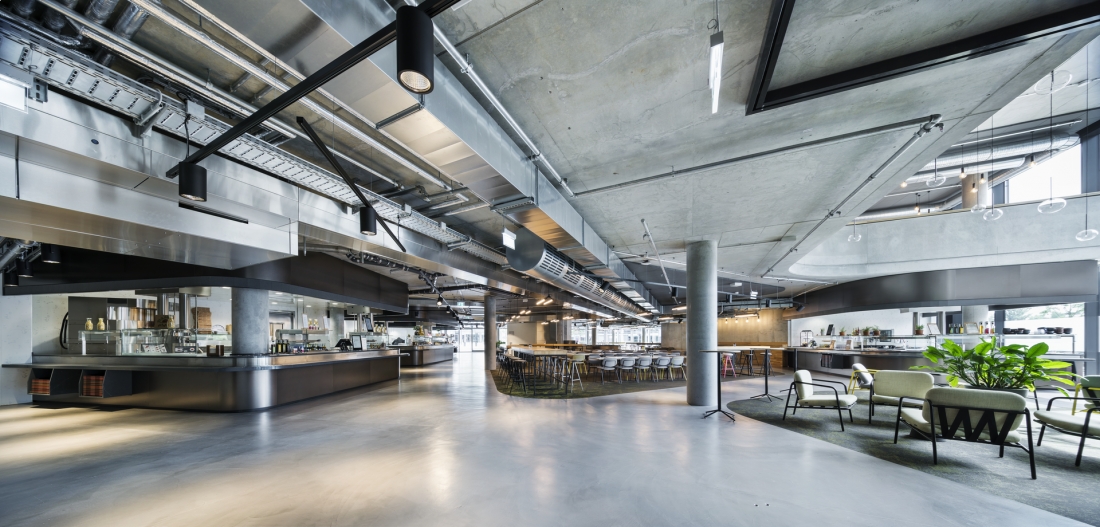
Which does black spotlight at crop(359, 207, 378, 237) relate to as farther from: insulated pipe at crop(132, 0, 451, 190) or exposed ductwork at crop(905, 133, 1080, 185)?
exposed ductwork at crop(905, 133, 1080, 185)

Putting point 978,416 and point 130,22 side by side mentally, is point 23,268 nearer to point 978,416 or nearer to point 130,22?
point 130,22

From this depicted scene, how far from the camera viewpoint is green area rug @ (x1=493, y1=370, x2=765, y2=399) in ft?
26.9

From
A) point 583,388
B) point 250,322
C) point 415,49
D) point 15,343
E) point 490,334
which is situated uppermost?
point 415,49

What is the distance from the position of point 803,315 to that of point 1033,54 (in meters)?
14.3

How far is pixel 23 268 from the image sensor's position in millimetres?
7531

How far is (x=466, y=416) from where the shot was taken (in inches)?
239

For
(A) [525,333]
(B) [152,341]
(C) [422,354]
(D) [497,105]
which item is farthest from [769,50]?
(A) [525,333]

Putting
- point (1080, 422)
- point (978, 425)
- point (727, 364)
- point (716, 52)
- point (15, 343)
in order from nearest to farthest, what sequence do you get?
point (716, 52), point (978, 425), point (1080, 422), point (15, 343), point (727, 364)

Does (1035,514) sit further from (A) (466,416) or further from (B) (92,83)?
(B) (92,83)

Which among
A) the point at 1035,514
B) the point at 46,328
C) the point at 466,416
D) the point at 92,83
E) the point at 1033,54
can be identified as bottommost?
the point at 466,416

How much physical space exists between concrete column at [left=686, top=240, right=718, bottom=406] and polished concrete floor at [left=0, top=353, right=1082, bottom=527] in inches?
42.8

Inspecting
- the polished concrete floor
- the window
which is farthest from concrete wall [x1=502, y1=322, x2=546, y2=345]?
the window

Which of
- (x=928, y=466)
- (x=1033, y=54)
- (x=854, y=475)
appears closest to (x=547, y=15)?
(x=1033, y=54)

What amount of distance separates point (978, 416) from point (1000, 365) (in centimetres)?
69
